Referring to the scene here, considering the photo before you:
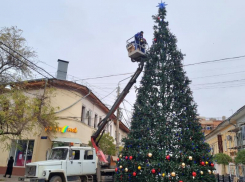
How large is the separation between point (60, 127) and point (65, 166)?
755 cm

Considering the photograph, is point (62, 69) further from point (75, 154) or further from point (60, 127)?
point (75, 154)

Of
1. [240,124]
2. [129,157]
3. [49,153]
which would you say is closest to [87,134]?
[49,153]

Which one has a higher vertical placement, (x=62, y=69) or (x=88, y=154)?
(x=62, y=69)

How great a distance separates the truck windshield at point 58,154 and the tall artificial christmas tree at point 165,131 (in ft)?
16.9

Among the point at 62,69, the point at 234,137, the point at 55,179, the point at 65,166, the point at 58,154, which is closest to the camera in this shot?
the point at 55,179

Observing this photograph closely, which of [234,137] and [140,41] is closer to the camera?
[140,41]

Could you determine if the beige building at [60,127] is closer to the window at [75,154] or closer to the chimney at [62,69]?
the chimney at [62,69]

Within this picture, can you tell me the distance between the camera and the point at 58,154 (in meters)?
11.8

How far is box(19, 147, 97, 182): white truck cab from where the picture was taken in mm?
10438

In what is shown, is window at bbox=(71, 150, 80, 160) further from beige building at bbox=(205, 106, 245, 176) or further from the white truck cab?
beige building at bbox=(205, 106, 245, 176)

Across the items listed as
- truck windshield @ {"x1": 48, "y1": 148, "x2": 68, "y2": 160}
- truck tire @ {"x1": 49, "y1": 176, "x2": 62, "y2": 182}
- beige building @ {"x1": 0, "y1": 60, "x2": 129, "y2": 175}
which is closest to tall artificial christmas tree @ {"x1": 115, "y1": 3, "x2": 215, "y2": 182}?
truck tire @ {"x1": 49, "y1": 176, "x2": 62, "y2": 182}

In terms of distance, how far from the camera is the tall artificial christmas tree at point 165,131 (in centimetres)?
679

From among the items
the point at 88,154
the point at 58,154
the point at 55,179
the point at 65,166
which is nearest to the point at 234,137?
the point at 88,154

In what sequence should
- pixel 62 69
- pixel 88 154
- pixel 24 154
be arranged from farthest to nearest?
1. pixel 62 69
2. pixel 24 154
3. pixel 88 154
